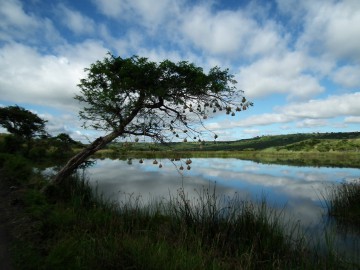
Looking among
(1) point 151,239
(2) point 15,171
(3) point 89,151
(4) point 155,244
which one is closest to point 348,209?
(1) point 151,239

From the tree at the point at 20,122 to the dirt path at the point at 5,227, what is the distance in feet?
53.8

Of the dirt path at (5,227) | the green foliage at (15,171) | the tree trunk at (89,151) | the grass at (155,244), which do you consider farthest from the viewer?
the green foliage at (15,171)

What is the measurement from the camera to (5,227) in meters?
5.71

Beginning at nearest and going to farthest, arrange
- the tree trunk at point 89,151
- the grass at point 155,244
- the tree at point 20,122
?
1. the grass at point 155,244
2. the tree trunk at point 89,151
3. the tree at point 20,122

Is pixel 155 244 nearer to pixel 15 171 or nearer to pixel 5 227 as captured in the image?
pixel 5 227

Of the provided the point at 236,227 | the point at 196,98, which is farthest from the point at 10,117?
the point at 236,227

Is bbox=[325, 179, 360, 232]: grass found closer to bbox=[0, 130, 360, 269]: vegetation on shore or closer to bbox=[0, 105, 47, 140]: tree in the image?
bbox=[0, 130, 360, 269]: vegetation on shore

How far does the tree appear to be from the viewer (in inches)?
927

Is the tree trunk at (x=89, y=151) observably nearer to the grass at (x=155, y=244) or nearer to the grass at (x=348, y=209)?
the grass at (x=155, y=244)

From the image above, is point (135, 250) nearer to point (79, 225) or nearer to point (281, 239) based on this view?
point (79, 225)

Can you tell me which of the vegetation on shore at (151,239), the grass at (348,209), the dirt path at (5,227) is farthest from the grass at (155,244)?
the grass at (348,209)

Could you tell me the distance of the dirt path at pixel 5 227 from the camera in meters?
4.11

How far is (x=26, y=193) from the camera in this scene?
8.82 metres

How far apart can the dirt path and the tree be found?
53.8ft
